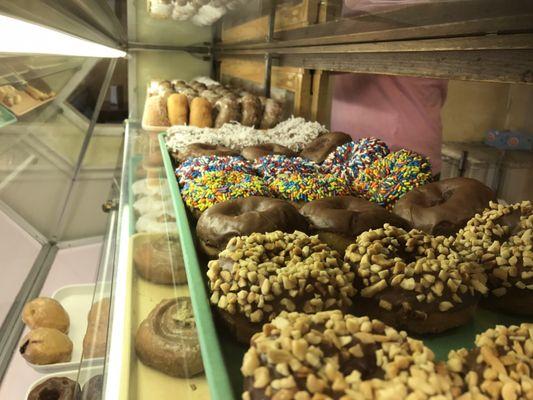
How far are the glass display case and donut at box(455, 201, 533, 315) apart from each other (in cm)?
1

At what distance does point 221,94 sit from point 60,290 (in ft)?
6.73

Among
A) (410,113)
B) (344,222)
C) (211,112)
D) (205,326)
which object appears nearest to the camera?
(205,326)

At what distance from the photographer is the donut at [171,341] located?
1466 mm

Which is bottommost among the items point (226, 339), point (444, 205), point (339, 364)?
point (226, 339)

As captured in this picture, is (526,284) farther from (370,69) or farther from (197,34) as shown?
(197,34)

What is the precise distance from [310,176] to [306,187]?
0.44ft

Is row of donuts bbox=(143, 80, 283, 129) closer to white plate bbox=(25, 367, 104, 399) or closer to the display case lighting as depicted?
the display case lighting

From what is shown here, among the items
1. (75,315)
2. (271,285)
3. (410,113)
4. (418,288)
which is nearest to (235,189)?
(271,285)

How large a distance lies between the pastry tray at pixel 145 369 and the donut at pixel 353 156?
775 mm

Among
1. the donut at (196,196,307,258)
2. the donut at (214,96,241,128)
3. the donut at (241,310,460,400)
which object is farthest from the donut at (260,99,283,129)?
the donut at (241,310,460,400)

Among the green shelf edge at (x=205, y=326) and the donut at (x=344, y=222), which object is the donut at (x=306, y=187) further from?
the green shelf edge at (x=205, y=326)

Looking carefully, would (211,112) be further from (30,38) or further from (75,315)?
(30,38)

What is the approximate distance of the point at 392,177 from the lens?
1577 millimetres

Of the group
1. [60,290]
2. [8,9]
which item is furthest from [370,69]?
[60,290]
